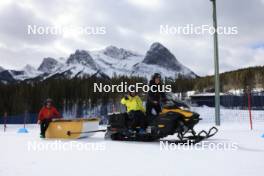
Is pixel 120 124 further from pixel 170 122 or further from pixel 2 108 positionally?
pixel 2 108

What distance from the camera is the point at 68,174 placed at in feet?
15.9

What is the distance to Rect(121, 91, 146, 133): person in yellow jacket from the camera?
30.5ft

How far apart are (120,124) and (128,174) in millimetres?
4932

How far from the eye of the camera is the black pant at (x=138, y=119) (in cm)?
926

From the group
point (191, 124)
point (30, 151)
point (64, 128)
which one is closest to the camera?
point (30, 151)

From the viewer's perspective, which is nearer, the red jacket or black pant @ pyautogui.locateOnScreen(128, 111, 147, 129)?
black pant @ pyautogui.locateOnScreen(128, 111, 147, 129)

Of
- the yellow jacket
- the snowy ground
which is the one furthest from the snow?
the yellow jacket

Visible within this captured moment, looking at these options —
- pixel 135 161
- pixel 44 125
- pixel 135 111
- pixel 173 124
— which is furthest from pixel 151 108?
pixel 44 125

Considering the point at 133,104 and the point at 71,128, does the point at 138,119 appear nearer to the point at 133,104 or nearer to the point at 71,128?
the point at 133,104

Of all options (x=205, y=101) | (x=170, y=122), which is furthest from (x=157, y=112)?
(x=205, y=101)

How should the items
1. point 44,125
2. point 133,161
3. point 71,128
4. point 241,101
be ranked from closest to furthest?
point 133,161, point 71,128, point 44,125, point 241,101

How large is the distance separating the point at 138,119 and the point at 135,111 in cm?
22

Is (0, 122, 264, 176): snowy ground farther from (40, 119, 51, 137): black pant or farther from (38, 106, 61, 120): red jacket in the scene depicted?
(38, 106, 61, 120): red jacket

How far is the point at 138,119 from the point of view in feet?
30.6
